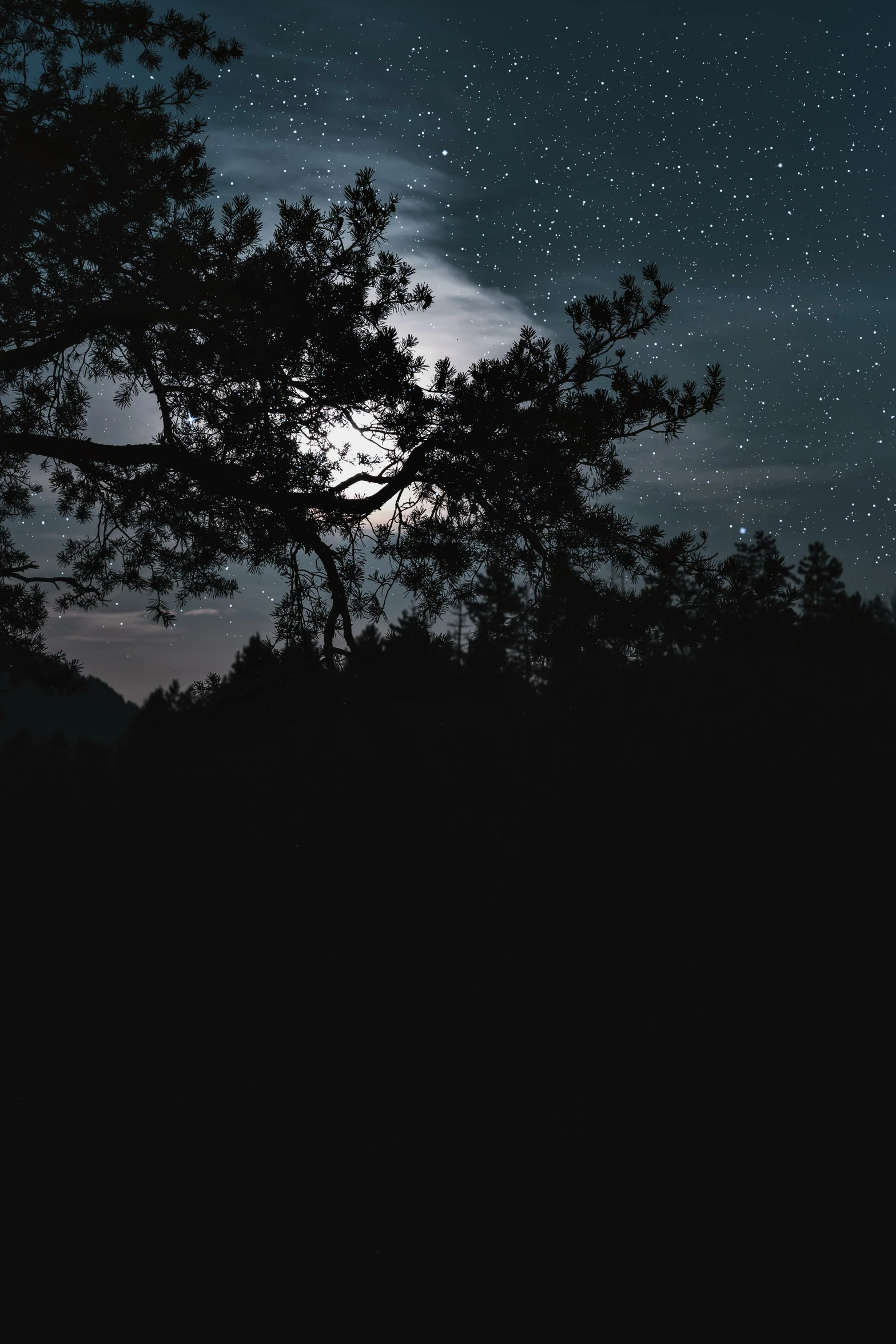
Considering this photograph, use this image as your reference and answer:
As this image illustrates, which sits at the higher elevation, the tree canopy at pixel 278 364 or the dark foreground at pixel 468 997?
the tree canopy at pixel 278 364

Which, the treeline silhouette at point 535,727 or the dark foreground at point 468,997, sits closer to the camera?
the dark foreground at point 468,997

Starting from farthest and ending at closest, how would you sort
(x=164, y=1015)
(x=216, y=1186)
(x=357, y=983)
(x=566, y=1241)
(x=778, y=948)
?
(x=778, y=948) → (x=357, y=983) → (x=164, y=1015) → (x=216, y=1186) → (x=566, y=1241)

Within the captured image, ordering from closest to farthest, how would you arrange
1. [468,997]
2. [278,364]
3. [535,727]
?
[278,364] < [468,997] < [535,727]

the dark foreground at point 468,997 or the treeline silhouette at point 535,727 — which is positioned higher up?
the treeline silhouette at point 535,727

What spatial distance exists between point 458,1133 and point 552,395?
5.66 m

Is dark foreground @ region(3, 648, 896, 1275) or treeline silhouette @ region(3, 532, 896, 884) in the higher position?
treeline silhouette @ region(3, 532, 896, 884)

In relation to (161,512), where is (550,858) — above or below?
below

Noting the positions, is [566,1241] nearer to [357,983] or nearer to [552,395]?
[357,983]

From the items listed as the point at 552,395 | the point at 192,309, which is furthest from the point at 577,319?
the point at 192,309

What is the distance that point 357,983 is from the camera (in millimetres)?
8625

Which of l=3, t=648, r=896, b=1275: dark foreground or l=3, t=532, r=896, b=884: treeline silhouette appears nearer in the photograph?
l=3, t=648, r=896, b=1275: dark foreground

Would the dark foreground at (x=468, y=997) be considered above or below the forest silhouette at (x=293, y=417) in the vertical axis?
below

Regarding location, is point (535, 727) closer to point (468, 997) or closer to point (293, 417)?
point (468, 997)

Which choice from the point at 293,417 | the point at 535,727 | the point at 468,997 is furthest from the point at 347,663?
the point at 535,727
